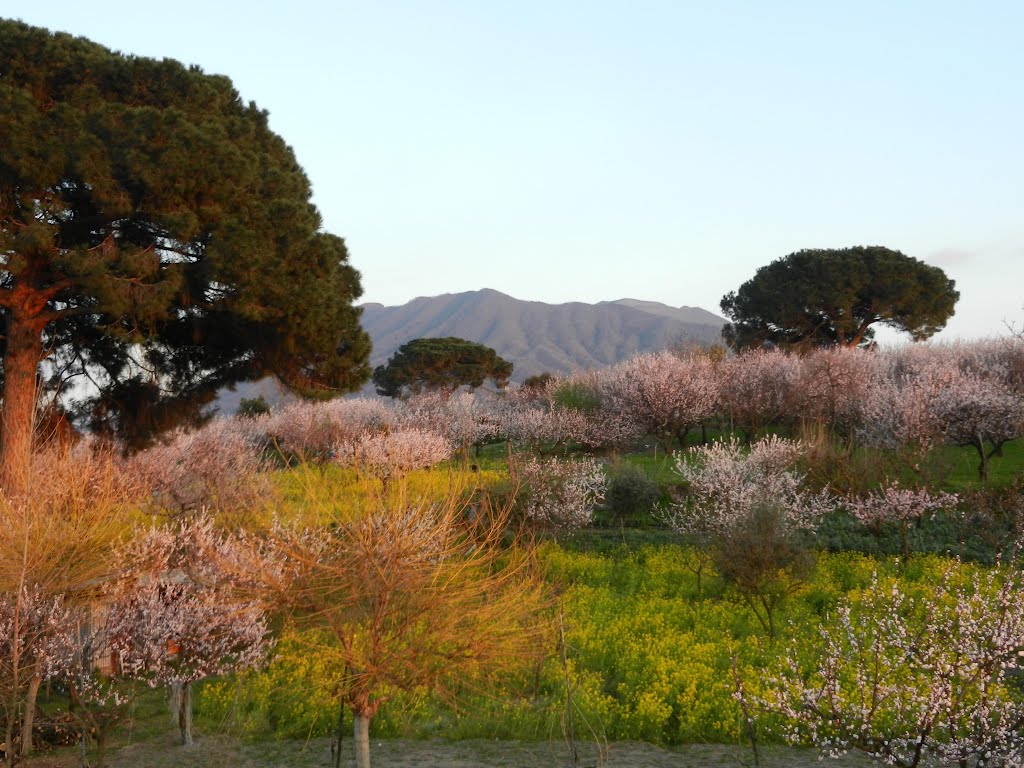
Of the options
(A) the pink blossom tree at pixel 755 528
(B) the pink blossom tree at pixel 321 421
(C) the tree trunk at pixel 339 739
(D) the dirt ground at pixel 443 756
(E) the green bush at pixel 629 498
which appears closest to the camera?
(C) the tree trunk at pixel 339 739

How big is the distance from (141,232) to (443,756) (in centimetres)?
1165

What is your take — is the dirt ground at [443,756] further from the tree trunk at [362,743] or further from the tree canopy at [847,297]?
the tree canopy at [847,297]

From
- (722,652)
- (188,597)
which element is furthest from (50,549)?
(722,652)

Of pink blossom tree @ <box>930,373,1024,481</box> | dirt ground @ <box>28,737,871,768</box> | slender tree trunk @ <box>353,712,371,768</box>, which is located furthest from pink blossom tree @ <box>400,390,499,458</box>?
slender tree trunk @ <box>353,712,371,768</box>

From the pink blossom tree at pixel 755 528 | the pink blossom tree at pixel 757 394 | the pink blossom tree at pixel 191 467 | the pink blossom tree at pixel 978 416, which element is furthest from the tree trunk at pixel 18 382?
the pink blossom tree at pixel 757 394

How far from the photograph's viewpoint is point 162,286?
48.9 feet

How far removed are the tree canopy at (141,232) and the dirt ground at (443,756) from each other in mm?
8139

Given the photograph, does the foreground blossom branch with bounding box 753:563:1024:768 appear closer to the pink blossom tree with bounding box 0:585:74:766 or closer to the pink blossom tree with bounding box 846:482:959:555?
the pink blossom tree with bounding box 0:585:74:766

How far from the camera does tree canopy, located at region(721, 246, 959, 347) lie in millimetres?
46844

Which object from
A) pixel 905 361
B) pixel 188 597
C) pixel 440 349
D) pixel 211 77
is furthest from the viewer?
pixel 440 349

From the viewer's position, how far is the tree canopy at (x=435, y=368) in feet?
196

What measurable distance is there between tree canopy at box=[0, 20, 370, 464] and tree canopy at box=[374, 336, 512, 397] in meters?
40.3

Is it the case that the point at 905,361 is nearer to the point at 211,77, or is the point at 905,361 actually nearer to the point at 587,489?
the point at 587,489

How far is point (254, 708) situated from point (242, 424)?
33950 millimetres
